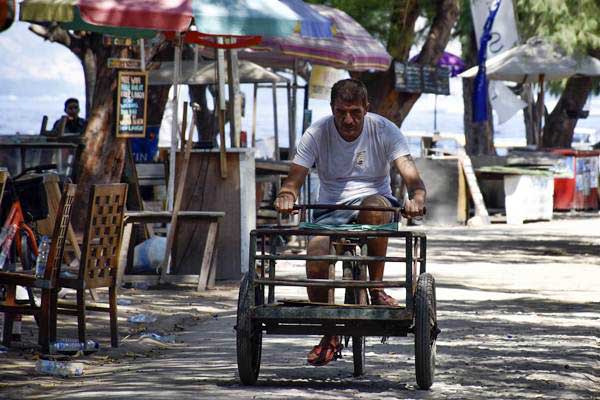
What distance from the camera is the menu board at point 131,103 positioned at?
15.7 m

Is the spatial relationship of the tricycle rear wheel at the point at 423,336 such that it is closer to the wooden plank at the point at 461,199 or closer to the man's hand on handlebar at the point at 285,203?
the man's hand on handlebar at the point at 285,203

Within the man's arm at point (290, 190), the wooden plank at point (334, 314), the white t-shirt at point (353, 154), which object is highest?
the white t-shirt at point (353, 154)

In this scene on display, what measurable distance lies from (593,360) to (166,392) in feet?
10.5

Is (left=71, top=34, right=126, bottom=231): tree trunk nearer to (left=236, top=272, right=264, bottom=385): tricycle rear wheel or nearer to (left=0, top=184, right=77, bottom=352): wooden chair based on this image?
(left=0, top=184, right=77, bottom=352): wooden chair

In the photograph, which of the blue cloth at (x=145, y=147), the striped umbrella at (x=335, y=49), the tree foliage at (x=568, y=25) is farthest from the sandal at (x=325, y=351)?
the tree foliage at (x=568, y=25)

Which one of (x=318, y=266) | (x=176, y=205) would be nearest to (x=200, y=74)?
(x=176, y=205)

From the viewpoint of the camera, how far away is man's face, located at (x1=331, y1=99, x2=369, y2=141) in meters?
8.48

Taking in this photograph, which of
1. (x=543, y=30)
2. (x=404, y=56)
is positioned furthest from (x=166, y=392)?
(x=543, y=30)

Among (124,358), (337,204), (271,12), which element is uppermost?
(271,12)

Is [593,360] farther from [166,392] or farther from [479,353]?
[166,392]

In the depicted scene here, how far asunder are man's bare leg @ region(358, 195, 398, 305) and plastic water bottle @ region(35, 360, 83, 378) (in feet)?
6.14

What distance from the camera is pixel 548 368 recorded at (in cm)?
918

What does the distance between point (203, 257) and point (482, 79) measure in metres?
14.4

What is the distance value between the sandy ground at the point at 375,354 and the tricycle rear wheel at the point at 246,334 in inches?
3.9
